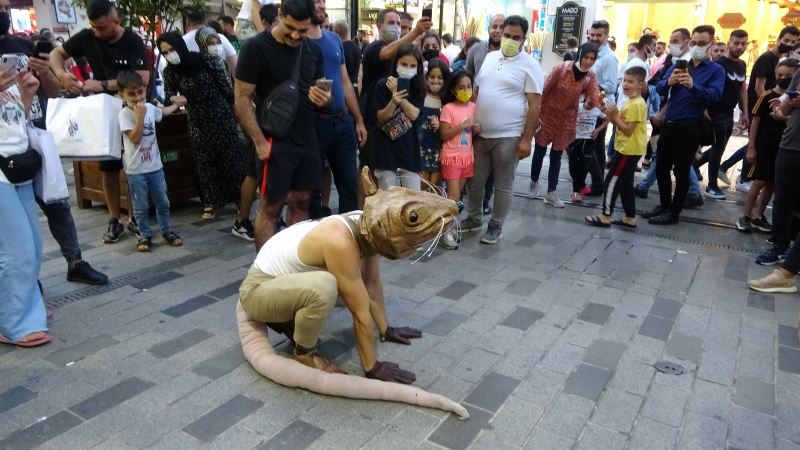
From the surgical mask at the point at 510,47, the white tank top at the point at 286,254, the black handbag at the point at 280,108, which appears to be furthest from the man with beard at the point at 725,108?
the white tank top at the point at 286,254

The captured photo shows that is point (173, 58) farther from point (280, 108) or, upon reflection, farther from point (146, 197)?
point (280, 108)

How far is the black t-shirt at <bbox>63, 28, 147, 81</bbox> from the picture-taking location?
4688 millimetres

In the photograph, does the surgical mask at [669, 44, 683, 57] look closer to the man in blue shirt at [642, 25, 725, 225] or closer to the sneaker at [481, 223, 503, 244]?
the man in blue shirt at [642, 25, 725, 225]

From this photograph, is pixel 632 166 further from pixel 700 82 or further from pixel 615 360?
pixel 615 360

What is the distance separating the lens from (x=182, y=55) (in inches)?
205

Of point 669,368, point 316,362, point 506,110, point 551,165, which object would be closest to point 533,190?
point 551,165

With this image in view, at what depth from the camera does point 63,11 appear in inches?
570

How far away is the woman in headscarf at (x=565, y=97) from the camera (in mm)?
5972

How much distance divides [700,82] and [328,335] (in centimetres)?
449

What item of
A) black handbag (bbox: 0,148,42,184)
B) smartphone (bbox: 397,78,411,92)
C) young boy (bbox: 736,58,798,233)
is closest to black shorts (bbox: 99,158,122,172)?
black handbag (bbox: 0,148,42,184)

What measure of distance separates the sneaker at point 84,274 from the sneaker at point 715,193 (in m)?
6.67

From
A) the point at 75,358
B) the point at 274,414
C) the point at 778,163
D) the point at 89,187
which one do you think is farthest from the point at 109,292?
the point at 778,163

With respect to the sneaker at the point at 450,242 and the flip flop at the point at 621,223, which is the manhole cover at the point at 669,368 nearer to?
the sneaker at the point at 450,242

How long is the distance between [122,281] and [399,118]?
7.85 feet
